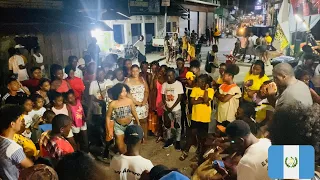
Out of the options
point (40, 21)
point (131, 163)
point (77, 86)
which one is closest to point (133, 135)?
point (131, 163)

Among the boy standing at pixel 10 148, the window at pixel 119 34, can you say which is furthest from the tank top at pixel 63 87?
the window at pixel 119 34

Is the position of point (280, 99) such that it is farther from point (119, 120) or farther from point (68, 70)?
point (68, 70)

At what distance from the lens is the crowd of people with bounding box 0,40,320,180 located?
2.39 metres

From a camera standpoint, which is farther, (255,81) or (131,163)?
A: (255,81)

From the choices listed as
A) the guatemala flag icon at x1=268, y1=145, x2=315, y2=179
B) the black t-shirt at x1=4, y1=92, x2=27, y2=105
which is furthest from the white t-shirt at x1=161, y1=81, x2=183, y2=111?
the guatemala flag icon at x1=268, y1=145, x2=315, y2=179

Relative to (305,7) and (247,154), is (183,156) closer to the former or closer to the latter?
(247,154)

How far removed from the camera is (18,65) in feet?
25.8

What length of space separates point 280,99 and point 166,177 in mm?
2258

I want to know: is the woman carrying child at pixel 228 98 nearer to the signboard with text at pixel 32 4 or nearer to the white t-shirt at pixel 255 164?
the white t-shirt at pixel 255 164

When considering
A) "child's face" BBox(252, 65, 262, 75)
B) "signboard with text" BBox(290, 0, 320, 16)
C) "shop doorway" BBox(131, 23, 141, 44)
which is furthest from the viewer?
"shop doorway" BBox(131, 23, 141, 44)

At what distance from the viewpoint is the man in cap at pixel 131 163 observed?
2.90 m

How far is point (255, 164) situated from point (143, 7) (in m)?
11.7

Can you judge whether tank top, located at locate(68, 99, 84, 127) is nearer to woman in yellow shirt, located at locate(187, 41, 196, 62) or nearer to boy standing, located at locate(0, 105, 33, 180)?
boy standing, located at locate(0, 105, 33, 180)

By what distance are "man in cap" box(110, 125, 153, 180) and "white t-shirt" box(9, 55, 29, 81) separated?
225 inches
